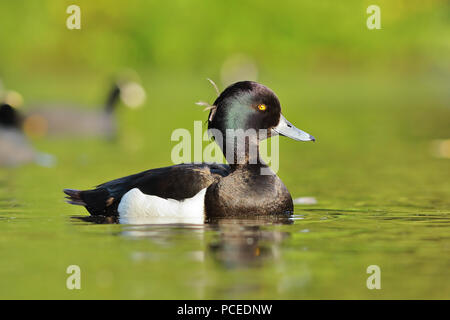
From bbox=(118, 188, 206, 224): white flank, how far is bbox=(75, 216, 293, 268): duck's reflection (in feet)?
0.31

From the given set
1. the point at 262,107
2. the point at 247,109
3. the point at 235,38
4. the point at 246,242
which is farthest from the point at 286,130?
the point at 235,38

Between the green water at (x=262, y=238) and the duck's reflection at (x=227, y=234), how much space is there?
2 cm

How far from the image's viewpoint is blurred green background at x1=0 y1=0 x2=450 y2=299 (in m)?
6.79

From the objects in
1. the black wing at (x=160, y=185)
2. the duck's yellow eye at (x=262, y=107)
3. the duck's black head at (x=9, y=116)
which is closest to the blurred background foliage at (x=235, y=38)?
the duck's black head at (x=9, y=116)

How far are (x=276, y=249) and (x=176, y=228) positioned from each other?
1334 millimetres

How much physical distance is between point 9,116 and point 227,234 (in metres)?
10.8

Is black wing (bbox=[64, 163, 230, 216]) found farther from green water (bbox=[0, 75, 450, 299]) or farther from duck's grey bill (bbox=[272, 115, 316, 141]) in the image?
duck's grey bill (bbox=[272, 115, 316, 141])

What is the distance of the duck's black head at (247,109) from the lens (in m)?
9.35

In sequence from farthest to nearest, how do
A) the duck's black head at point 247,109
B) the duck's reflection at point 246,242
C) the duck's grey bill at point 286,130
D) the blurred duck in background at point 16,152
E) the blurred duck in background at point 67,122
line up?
the blurred duck in background at point 67,122 → the blurred duck in background at point 16,152 → the duck's grey bill at point 286,130 → the duck's black head at point 247,109 → the duck's reflection at point 246,242

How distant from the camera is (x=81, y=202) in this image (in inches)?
388

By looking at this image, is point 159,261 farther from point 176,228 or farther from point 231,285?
point 176,228

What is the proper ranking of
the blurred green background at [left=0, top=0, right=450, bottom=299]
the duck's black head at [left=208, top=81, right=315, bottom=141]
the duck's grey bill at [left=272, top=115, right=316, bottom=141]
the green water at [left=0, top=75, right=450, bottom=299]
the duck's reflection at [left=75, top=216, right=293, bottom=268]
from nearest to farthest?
the green water at [left=0, top=75, right=450, bottom=299] < the blurred green background at [left=0, top=0, right=450, bottom=299] < the duck's reflection at [left=75, top=216, right=293, bottom=268] < the duck's black head at [left=208, top=81, right=315, bottom=141] < the duck's grey bill at [left=272, top=115, right=316, bottom=141]

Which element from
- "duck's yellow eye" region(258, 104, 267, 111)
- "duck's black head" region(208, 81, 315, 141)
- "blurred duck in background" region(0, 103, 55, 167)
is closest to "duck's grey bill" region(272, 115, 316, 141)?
"duck's black head" region(208, 81, 315, 141)

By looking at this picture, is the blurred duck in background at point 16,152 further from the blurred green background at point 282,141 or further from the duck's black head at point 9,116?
the duck's black head at point 9,116
